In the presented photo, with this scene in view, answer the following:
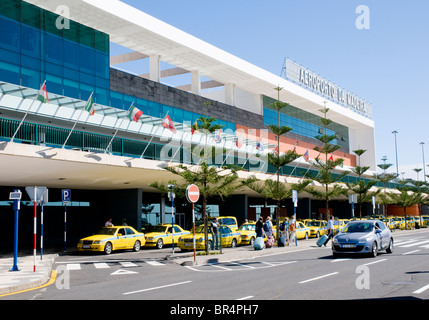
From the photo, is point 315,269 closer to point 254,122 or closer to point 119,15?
point 119,15

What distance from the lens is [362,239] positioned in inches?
744

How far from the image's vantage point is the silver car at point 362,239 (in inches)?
742

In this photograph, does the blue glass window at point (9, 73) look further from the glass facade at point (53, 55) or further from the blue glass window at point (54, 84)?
the blue glass window at point (54, 84)


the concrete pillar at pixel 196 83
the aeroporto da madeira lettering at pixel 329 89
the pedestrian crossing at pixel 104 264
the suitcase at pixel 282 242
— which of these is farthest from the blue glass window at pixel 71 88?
the aeroporto da madeira lettering at pixel 329 89

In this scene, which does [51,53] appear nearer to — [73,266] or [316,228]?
[73,266]

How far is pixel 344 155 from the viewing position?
7756 cm

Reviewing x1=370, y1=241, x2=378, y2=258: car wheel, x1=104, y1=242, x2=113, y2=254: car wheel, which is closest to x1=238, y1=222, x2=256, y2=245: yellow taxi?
x1=104, y1=242, x2=113, y2=254: car wheel

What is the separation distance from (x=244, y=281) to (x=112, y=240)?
13.6 m

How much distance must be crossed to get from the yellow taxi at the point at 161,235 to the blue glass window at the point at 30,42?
13133 mm

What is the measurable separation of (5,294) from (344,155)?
233 ft

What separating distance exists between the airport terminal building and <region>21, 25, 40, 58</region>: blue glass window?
62 millimetres

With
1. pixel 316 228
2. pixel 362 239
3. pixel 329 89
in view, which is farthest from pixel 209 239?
pixel 329 89

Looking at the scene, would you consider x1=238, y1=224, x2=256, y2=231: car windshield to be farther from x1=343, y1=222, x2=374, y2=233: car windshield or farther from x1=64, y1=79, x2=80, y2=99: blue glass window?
x1=64, y1=79, x2=80, y2=99: blue glass window
